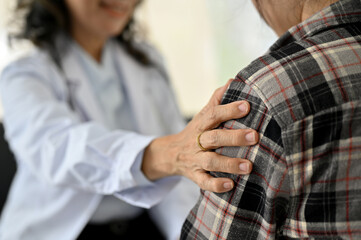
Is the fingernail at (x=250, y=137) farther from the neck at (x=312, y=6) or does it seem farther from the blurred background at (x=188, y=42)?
the blurred background at (x=188, y=42)

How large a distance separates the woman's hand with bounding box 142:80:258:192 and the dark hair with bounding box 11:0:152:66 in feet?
1.73

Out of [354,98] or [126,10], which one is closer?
[354,98]

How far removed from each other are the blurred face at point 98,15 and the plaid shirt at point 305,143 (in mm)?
756

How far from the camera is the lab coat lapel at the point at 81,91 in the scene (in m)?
1.11

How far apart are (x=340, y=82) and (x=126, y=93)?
854mm

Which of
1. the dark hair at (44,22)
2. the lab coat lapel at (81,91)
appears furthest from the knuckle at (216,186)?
the dark hair at (44,22)

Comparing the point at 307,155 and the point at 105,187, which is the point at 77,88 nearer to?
the point at 105,187

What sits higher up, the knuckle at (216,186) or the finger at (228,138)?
the finger at (228,138)

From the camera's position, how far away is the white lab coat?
0.85 m

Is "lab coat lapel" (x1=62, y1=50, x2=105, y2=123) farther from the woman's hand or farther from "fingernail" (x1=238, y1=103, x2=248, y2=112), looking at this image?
"fingernail" (x1=238, y1=103, x2=248, y2=112)

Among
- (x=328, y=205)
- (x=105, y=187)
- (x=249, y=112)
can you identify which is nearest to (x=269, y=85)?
(x=249, y=112)

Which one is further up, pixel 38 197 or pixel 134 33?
pixel 134 33

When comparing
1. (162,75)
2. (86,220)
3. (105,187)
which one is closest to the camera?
(105,187)

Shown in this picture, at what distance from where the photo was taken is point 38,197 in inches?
42.5
